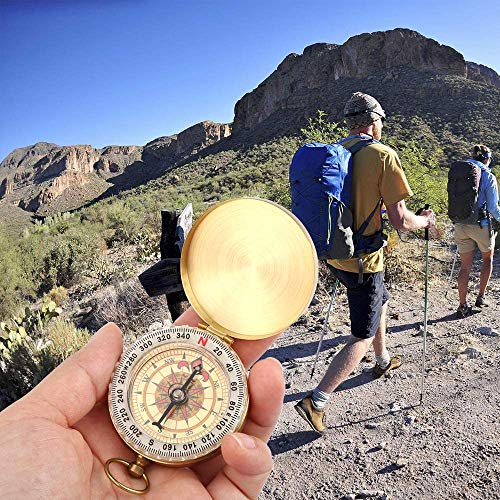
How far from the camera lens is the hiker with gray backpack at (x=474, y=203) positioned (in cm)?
475

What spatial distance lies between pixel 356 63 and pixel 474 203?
5629 centimetres

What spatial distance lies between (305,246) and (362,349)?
6.03 feet

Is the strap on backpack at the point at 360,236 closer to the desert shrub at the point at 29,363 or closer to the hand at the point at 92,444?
the hand at the point at 92,444

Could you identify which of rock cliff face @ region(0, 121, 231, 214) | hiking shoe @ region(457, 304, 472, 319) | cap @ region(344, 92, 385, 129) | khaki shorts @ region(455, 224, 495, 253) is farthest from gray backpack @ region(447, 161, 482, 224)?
rock cliff face @ region(0, 121, 231, 214)

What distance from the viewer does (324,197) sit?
8.73ft

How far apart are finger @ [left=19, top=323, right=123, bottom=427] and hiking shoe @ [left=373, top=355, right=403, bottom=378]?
2.96 m

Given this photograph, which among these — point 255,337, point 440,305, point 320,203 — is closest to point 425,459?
point 320,203

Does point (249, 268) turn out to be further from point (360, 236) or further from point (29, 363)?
point (29, 363)

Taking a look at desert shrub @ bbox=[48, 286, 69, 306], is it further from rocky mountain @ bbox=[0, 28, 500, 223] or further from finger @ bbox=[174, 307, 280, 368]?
rocky mountain @ bbox=[0, 28, 500, 223]

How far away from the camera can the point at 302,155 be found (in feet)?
9.10

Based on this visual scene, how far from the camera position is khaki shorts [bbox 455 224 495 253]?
4883 mm

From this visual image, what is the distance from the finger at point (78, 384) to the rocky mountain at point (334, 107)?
2954 cm

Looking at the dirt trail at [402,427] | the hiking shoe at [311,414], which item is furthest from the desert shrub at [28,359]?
the hiking shoe at [311,414]

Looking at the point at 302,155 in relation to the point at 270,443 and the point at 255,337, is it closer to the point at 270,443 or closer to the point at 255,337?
the point at 255,337
